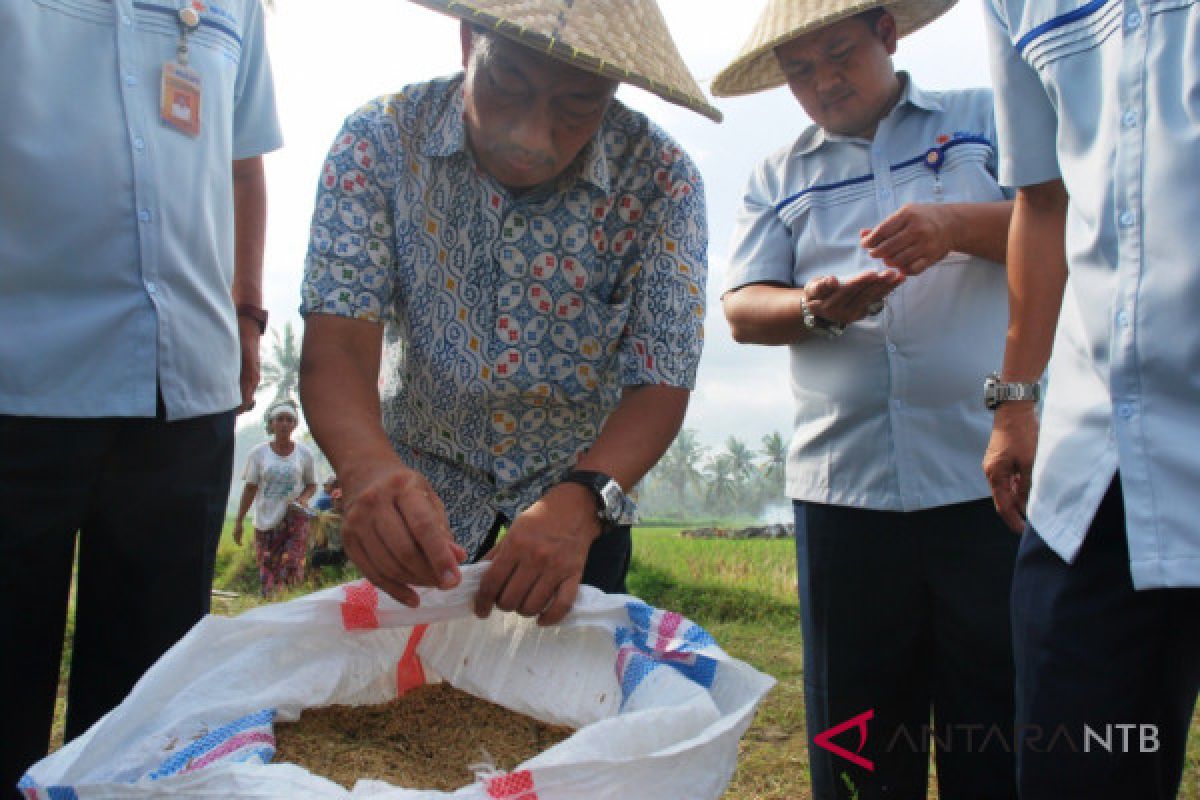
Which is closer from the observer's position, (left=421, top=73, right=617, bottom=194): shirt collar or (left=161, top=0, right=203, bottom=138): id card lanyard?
(left=421, top=73, right=617, bottom=194): shirt collar

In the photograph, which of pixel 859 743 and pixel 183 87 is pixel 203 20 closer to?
pixel 183 87

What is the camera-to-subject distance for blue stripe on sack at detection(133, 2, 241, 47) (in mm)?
1969

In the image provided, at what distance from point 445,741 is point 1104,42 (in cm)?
138

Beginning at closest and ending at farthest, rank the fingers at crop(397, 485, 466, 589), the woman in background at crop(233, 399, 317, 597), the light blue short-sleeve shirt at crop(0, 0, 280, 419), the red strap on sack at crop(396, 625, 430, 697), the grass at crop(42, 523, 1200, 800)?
the fingers at crop(397, 485, 466, 589)
the red strap on sack at crop(396, 625, 430, 697)
the light blue short-sleeve shirt at crop(0, 0, 280, 419)
the grass at crop(42, 523, 1200, 800)
the woman in background at crop(233, 399, 317, 597)

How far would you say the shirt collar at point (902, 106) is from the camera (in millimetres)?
2492

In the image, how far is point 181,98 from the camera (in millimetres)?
2000

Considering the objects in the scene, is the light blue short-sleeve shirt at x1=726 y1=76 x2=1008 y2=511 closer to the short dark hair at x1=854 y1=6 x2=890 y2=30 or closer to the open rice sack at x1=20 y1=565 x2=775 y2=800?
the short dark hair at x1=854 y1=6 x2=890 y2=30

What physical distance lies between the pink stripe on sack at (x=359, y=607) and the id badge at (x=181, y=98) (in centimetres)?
105

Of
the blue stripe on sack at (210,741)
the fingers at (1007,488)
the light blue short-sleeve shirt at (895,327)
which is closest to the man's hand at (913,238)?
the light blue short-sleeve shirt at (895,327)

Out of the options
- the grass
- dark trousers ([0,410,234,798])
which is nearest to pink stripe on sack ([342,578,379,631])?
dark trousers ([0,410,234,798])

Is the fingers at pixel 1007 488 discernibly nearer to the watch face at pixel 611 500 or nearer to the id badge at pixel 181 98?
the watch face at pixel 611 500

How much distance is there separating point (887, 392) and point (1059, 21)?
3.50ft

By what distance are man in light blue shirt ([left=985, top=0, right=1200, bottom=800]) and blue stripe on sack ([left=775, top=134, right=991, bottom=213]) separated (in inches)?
33.1

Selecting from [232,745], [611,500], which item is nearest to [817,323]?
[611,500]
